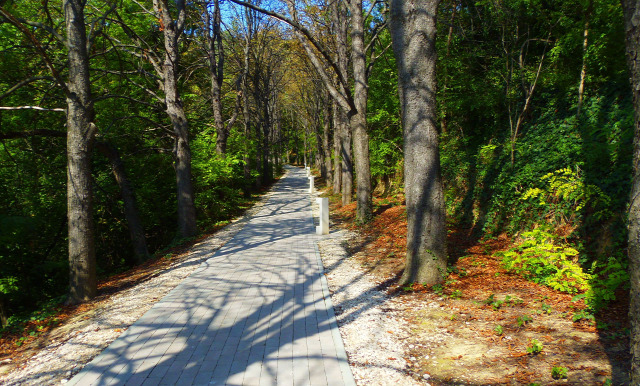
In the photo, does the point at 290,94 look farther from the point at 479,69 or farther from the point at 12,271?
the point at 12,271

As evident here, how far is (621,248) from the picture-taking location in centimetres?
485

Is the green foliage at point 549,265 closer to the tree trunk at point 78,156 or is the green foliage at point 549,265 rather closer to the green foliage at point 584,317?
the green foliage at point 584,317

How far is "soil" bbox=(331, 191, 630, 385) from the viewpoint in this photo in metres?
3.31

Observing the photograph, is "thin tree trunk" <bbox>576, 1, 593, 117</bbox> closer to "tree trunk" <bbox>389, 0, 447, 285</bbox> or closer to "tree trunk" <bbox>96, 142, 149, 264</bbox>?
"tree trunk" <bbox>389, 0, 447, 285</bbox>

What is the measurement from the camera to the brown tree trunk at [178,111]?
1056 centimetres

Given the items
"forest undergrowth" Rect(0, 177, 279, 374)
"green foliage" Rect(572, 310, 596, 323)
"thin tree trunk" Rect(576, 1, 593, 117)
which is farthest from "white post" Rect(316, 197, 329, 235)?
"green foliage" Rect(572, 310, 596, 323)

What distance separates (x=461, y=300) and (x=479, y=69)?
842cm

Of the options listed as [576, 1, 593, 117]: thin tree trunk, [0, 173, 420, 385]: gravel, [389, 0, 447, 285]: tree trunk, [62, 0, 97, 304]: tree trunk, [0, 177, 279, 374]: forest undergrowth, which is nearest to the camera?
[0, 173, 420, 385]: gravel

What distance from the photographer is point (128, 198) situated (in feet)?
34.0

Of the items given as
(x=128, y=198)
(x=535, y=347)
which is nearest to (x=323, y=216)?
(x=128, y=198)

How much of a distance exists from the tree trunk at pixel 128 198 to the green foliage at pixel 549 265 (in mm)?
9673

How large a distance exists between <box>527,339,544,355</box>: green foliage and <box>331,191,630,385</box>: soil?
0.04 metres

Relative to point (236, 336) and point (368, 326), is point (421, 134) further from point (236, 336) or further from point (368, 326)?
point (236, 336)

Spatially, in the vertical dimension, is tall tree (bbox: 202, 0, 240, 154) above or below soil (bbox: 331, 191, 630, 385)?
above
